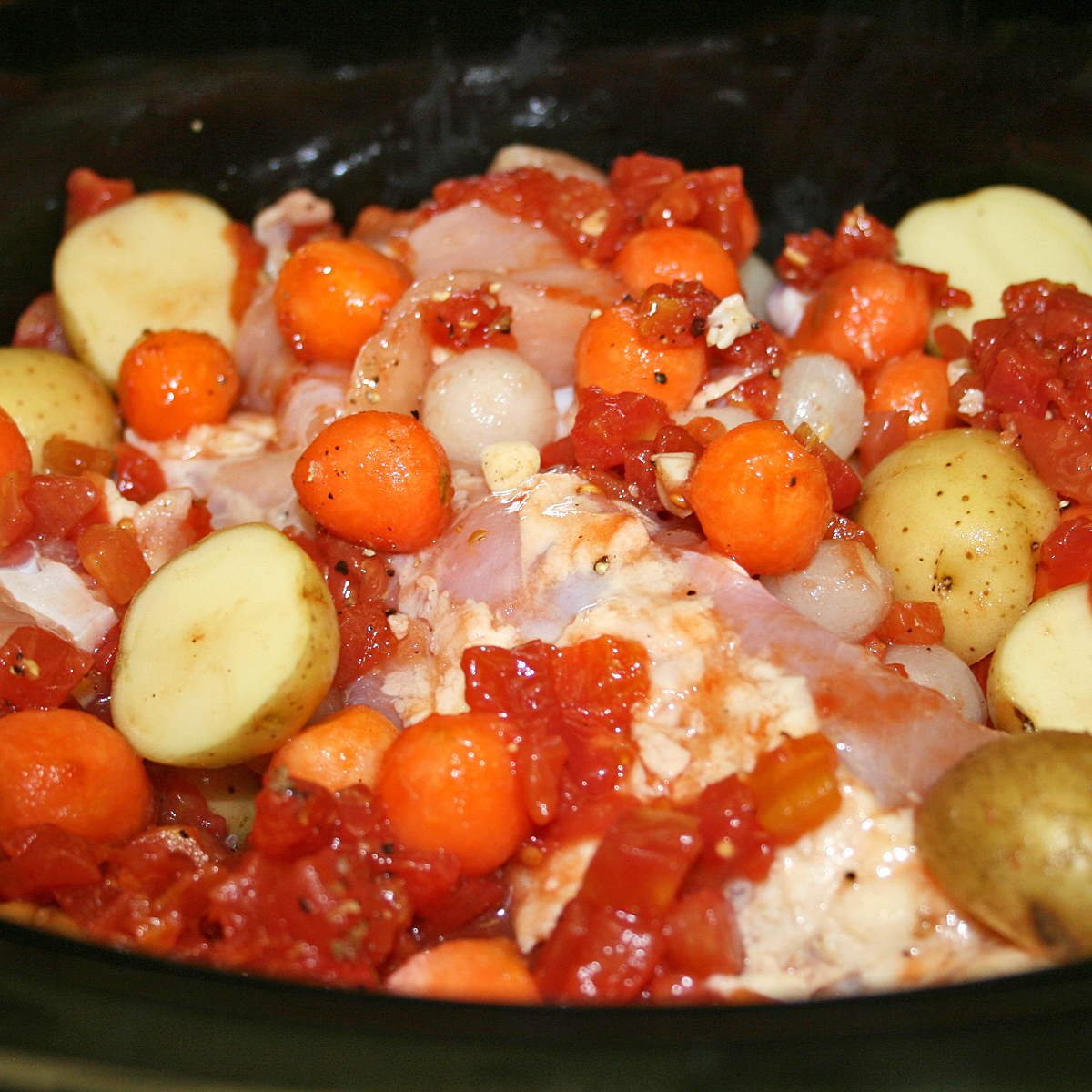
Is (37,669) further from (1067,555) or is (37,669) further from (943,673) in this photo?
(1067,555)

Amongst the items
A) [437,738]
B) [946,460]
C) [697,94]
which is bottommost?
[437,738]

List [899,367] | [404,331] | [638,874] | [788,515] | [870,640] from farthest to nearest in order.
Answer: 1. [899,367]
2. [404,331]
3. [870,640]
4. [788,515]
5. [638,874]

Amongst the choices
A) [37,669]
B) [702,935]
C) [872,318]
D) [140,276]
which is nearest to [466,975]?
[702,935]

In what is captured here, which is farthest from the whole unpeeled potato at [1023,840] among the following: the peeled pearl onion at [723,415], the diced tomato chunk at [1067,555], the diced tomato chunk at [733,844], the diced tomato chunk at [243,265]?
the diced tomato chunk at [243,265]

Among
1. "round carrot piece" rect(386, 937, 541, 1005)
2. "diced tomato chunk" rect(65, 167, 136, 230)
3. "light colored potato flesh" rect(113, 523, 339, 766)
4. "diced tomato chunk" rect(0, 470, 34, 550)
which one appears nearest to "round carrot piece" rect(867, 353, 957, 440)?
"light colored potato flesh" rect(113, 523, 339, 766)

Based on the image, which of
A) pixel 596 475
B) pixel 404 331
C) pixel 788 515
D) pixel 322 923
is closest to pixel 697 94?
pixel 404 331

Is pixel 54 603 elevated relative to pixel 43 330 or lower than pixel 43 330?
lower

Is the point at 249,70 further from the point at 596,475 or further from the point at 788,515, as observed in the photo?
the point at 788,515

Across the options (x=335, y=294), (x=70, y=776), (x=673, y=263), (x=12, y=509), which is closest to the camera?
(x=70, y=776)

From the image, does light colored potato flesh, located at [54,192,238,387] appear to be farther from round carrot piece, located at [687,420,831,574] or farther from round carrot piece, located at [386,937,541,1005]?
round carrot piece, located at [386,937,541,1005]
